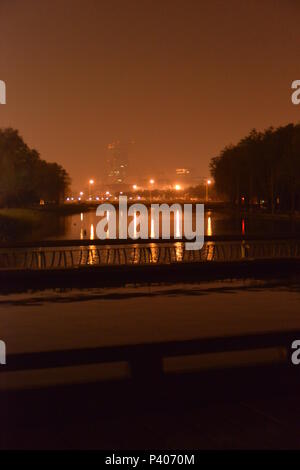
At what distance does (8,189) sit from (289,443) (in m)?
72.6

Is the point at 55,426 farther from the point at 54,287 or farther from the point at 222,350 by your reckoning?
the point at 54,287

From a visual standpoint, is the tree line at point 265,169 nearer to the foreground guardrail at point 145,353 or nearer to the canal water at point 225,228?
the canal water at point 225,228

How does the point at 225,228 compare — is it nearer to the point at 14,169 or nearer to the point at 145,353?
the point at 14,169

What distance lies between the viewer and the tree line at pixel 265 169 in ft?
290

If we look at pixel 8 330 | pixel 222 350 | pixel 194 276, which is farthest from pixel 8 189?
pixel 222 350

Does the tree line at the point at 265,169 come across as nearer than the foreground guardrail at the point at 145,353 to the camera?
No

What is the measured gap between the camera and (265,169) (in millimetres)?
104188

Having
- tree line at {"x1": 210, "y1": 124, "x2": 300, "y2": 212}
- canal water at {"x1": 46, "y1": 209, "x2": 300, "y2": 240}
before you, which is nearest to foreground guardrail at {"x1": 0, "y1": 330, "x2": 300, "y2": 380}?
canal water at {"x1": 46, "y1": 209, "x2": 300, "y2": 240}

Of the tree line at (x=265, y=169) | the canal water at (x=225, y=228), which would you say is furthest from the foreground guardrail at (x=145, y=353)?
the tree line at (x=265, y=169)

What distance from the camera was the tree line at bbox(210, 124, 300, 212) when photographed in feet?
290

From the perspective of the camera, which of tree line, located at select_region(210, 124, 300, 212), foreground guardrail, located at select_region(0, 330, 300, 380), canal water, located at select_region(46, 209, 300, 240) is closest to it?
foreground guardrail, located at select_region(0, 330, 300, 380)

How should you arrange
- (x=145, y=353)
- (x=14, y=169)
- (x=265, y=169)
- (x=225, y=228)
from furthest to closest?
(x=265, y=169), (x=14, y=169), (x=225, y=228), (x=145, y=353)

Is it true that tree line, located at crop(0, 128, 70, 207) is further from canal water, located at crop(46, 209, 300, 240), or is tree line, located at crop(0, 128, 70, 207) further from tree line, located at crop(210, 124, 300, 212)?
tree line, located at crop(210, 124, 300, 212)

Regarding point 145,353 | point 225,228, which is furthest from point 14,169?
point 145,353
